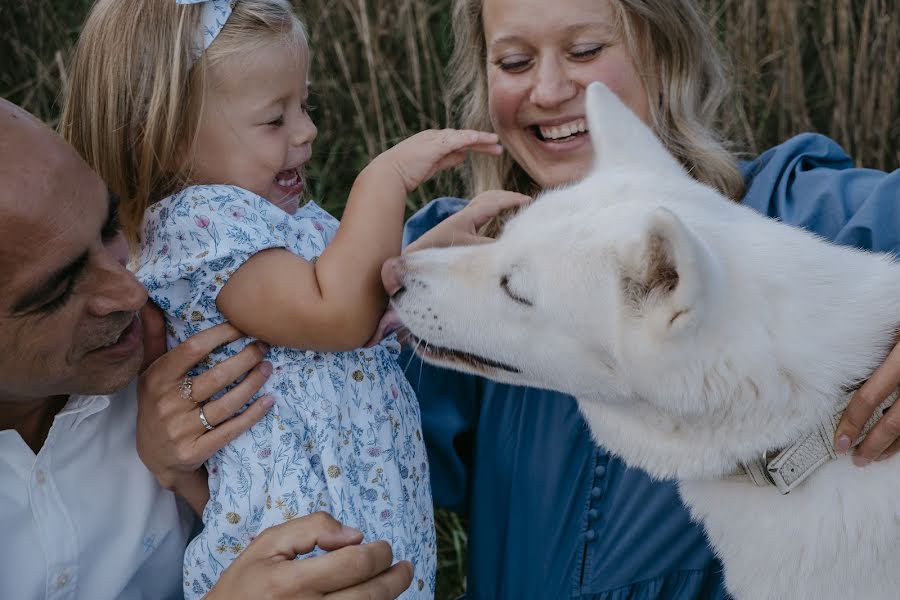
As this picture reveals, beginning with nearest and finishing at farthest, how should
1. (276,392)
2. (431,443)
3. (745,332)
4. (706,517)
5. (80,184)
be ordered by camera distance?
(745,332) < (80,184) < (706,517) < (276,392) < (431,443)

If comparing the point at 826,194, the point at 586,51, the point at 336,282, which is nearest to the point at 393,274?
the point at 336,282

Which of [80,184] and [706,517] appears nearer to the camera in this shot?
[80,184]

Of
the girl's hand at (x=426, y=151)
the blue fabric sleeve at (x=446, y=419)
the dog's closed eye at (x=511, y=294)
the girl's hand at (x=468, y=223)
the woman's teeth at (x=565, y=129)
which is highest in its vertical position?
the girl's hand at (x=426, y=151)

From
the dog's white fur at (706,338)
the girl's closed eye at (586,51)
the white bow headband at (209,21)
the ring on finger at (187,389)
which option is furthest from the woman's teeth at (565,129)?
the ring on finger at (187,389)

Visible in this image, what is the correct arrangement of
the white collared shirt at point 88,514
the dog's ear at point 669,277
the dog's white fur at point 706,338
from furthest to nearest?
the white collared shirt at point 88,514 < the dog's white fur at point 706,338 < the dog's ear at point 669,277

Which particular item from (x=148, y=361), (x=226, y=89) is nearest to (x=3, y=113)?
(x=226, y=89)

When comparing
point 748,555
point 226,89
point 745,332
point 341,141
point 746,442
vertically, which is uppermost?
point 226,89

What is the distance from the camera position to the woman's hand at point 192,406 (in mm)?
1867

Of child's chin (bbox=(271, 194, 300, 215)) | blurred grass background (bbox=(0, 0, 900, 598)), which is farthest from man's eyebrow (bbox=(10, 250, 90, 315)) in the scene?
blurred grass background (bbox=(0, 0, 900, 598))

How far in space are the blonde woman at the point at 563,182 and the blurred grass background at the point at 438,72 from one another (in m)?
1.31

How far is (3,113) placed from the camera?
5.23 ft

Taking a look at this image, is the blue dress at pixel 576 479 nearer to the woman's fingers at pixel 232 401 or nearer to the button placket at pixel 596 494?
the button placket at pixel 596 494

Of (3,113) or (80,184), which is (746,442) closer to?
(80,184)

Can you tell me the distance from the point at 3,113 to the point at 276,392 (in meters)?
0.77
